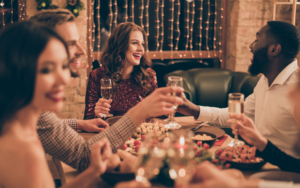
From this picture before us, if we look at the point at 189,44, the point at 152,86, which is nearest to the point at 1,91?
the point at 152,86

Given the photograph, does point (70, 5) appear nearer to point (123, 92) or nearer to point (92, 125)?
point (123, 92)

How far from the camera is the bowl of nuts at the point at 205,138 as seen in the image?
4.85ft

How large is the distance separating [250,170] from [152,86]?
154 cm

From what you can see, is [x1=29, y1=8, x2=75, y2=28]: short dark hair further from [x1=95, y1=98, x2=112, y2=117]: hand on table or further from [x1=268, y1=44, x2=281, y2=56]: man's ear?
[x1=268, y1=44, x2=281, y2=56]: man's ear

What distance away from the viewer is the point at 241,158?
128cm

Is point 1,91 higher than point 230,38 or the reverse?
the reverse

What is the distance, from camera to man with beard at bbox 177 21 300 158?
1.78 metres

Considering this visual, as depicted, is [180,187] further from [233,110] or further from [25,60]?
[233,110]

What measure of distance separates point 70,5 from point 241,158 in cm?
284

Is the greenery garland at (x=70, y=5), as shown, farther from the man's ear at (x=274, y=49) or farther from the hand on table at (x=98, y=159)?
the hand on table at (x=98, y=159)

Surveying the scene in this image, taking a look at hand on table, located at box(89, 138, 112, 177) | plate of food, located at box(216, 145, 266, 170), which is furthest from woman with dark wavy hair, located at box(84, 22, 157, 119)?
hand on table, located at box(89, 138, 112, 177)

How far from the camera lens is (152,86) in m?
2.69

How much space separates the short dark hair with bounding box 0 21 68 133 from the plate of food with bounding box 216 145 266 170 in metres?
0.85

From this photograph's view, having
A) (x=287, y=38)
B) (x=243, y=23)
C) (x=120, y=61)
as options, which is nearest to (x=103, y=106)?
(x=120, y=61)
